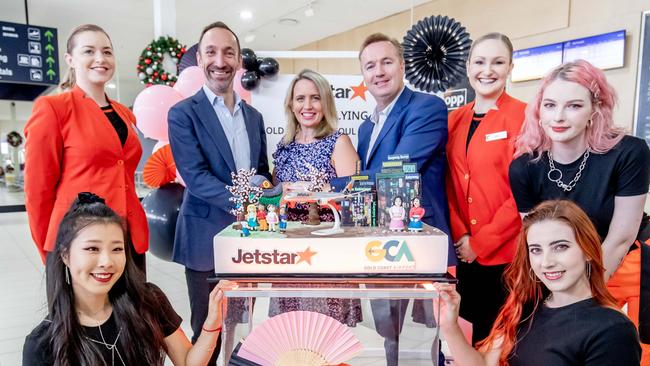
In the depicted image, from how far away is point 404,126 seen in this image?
1.90 m

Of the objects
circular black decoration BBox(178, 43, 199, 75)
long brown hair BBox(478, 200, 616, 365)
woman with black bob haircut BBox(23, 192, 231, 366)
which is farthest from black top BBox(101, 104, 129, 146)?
circular black decoration BBox(178, 43, 199, 75)

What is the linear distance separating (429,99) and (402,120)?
0.47ft

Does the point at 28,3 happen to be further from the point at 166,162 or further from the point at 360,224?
the point at 360,224

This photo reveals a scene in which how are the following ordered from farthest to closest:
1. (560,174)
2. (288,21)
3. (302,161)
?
(288,21) → (302,161) → (560,174)

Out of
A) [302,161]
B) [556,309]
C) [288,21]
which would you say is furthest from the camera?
[288,21]

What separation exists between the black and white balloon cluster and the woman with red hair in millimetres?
2387

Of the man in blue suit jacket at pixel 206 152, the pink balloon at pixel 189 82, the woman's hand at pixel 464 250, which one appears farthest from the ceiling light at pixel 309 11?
the woman's hand at pixel 464 250

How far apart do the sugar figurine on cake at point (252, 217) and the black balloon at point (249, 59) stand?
2143 millimetres

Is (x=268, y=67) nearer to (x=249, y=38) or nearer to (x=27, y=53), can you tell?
(x=249, y=38)

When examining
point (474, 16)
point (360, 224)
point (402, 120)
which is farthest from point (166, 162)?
point (474, 16)

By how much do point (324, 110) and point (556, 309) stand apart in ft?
4.06

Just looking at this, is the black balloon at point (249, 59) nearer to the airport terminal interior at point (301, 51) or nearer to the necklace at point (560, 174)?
the airport terminal interior at point (301, 51)

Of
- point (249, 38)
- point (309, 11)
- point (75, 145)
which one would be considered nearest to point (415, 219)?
point (75, 145)

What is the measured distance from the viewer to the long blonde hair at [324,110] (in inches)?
81.1
